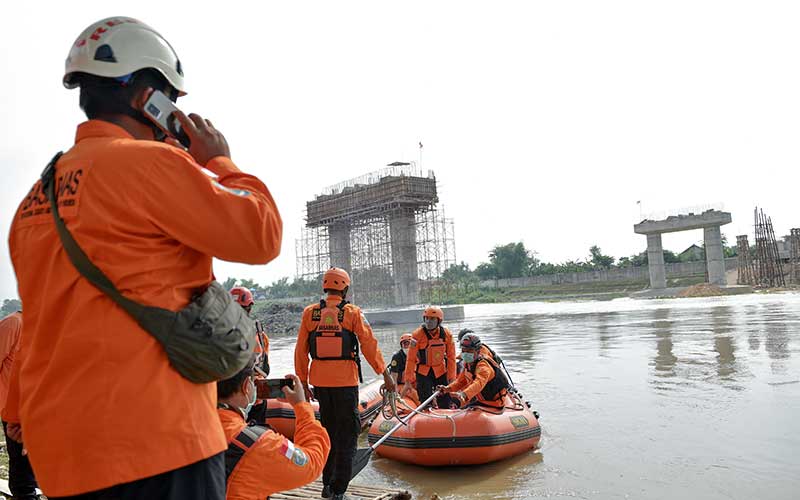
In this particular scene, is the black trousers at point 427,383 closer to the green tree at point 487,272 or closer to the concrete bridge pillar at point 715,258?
the concrete bridge pillar at point 715,258

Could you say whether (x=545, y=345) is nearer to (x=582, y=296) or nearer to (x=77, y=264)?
(x=77, y=264)

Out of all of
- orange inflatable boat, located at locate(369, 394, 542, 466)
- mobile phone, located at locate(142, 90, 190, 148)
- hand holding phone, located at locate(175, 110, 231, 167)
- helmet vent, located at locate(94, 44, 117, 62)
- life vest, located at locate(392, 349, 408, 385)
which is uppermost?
helmet vent, located at locate(94, 44, 117, 62)

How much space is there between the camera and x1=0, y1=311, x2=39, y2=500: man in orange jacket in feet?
13.5

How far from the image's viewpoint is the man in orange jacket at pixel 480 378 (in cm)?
712

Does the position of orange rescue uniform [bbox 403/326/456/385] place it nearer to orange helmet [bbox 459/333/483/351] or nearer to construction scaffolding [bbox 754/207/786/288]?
orange helmet [bbox 459/333/483/351]

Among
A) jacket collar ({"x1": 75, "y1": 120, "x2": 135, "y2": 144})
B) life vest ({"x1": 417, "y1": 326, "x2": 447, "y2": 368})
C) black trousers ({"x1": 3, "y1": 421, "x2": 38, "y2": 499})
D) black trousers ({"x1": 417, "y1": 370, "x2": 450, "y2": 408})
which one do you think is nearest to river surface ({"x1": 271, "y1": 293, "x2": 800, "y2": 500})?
black trousers ({"x1": 417, "y1": 370, "x2": 450, "y2": 408})

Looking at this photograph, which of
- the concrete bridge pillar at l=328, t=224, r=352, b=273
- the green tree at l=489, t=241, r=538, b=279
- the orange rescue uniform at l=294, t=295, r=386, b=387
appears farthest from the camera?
the green tree at l=489, t=241, r=538, b=279

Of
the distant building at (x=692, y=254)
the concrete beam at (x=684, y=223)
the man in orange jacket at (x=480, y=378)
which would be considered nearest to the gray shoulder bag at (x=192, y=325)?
the man in orange jacket at (x=480, y=378)

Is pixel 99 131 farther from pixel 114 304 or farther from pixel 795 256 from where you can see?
pixel 795 256

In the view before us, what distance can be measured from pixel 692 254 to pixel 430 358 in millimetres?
75694

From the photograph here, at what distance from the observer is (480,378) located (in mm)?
7125

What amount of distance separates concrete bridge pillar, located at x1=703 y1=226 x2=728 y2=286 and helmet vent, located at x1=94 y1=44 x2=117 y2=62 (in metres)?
54.9

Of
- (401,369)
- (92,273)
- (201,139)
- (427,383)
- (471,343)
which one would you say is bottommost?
(427,383)

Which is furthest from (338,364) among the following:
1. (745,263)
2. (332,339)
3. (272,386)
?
(745,263)
